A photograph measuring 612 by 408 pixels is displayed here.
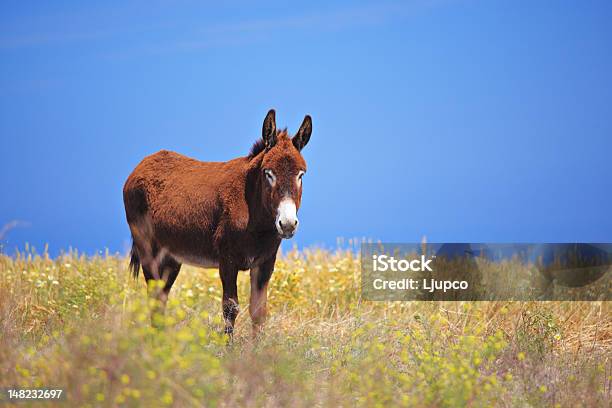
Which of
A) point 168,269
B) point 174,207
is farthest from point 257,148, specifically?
point 168,269

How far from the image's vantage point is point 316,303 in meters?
10.4

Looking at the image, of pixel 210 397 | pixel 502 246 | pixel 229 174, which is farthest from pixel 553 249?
pixel 210 397

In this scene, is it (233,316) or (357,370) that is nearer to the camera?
(357,370)

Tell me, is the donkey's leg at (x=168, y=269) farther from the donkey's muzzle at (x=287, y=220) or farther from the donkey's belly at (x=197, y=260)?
the donkey's muzzle at (x=287, y=220)

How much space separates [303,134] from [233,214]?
3.91ft

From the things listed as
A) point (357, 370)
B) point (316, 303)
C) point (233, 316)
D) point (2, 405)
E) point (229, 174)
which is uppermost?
point (229, 174)

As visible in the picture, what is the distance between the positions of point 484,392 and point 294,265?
23.6ft

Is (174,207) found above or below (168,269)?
above

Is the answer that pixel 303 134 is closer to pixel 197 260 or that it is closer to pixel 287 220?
pixel 287 220

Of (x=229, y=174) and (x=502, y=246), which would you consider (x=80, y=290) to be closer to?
(x=229, y=174)

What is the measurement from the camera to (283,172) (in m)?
7.11

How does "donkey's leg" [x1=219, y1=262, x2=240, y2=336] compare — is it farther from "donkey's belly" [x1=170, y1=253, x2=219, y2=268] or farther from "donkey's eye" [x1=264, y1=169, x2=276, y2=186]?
"donkey's eye" [x1=264, y1=169, x2=276, y2=186]

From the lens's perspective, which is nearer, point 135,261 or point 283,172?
point 283,172

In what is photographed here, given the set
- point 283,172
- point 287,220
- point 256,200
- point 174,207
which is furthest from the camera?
Answer: point 174,207
